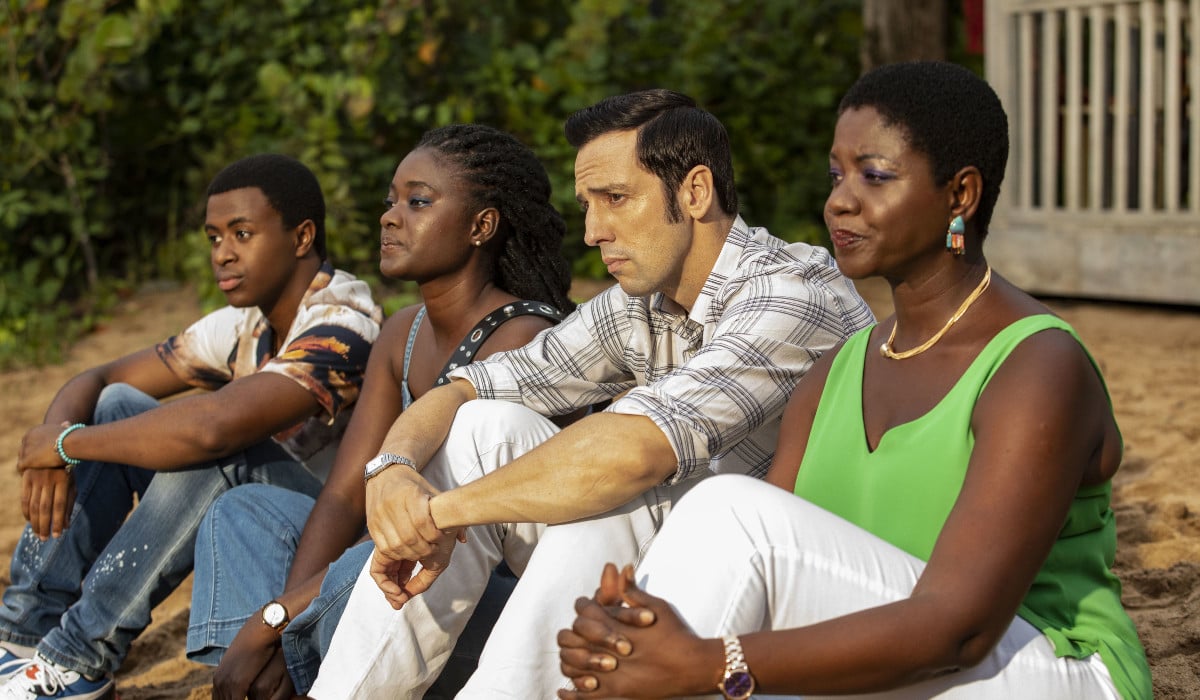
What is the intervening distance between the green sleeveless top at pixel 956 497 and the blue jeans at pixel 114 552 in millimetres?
1848

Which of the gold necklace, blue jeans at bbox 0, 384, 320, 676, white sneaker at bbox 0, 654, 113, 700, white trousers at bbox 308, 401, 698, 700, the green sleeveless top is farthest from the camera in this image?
blue jeans at bbox 0, 384, 320, 676

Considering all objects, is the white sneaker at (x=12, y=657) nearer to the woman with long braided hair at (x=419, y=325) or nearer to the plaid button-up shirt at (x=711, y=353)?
the woman with long braided hair at (x=419, y=325)

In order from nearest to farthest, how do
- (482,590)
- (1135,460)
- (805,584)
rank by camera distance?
(805,584)
(482,590)
(1135,460)

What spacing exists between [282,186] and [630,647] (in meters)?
2.33

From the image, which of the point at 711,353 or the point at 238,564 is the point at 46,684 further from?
the point at 711,353

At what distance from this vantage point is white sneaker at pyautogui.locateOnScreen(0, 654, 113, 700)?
3.31 meters

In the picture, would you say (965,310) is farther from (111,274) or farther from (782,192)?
Answer: (111,274)

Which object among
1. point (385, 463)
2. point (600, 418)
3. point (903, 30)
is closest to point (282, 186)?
point (385, 463)

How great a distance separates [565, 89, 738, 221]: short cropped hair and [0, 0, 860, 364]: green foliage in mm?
4110

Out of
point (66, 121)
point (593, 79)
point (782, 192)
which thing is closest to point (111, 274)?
point (66, 121)

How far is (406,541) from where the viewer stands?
265 centimetres

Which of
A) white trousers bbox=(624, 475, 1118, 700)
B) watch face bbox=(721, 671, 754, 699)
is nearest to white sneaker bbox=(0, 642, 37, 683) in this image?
white trousers bbox=(624, 475, 1118, 700)

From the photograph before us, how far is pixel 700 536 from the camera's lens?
216cm

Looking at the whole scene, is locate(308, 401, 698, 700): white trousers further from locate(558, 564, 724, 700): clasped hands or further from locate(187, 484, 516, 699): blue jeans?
locate(558, 564, 724, 700): clasped hands
